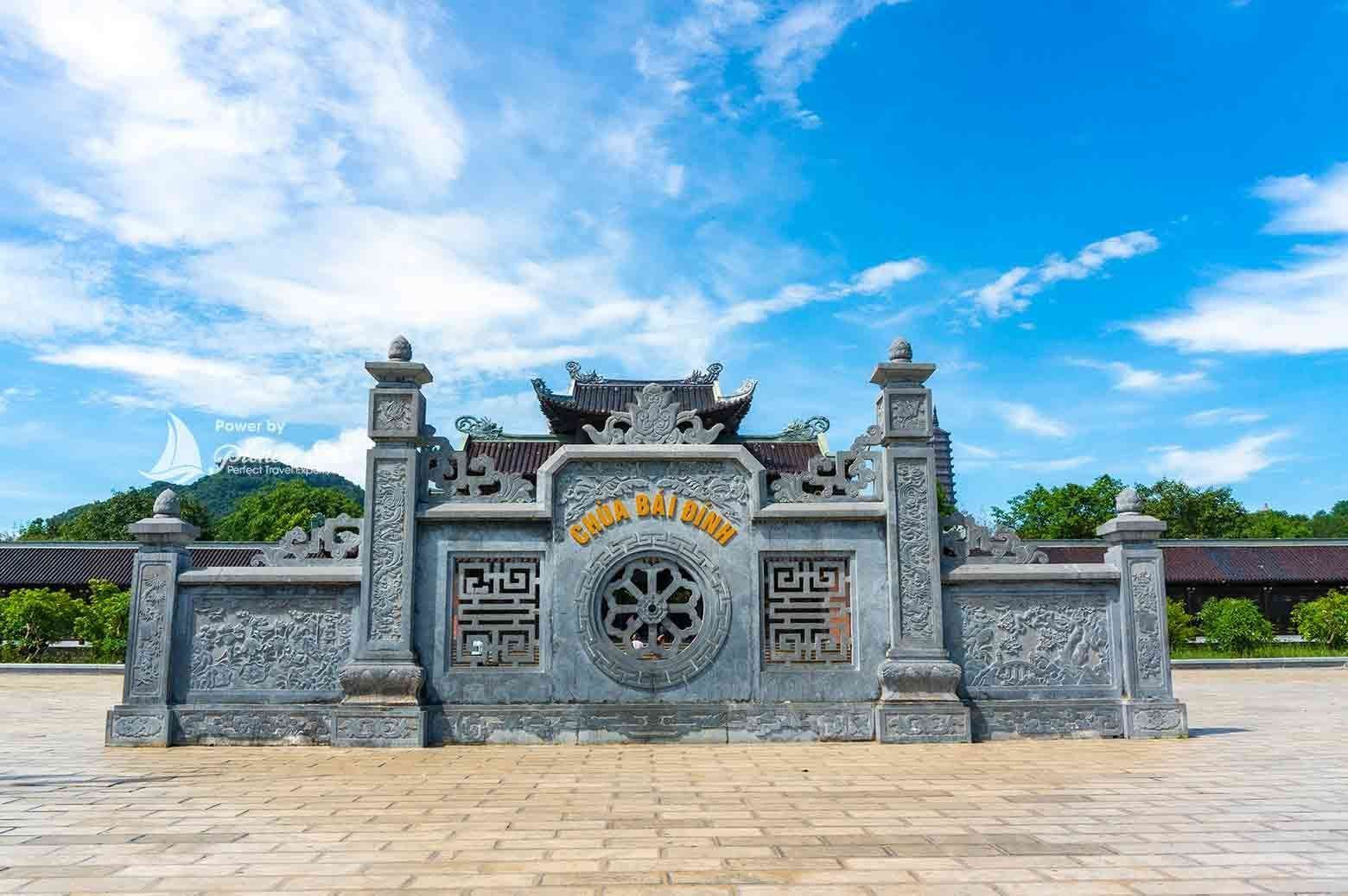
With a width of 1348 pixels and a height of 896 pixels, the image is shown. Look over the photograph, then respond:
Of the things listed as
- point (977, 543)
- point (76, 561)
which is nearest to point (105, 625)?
point (76, 561)

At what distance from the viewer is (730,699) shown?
7.68 meters

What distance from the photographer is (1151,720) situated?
768 cm

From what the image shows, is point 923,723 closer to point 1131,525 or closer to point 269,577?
point 1131,525

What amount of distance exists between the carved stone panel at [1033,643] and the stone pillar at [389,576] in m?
4.57

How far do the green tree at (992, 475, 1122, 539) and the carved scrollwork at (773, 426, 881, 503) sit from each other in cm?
2552

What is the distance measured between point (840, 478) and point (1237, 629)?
1636 cm

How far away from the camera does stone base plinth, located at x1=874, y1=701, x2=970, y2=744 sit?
7516 millimetres

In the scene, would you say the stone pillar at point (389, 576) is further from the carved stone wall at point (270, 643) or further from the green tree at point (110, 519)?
the green tree at point (110, 519)

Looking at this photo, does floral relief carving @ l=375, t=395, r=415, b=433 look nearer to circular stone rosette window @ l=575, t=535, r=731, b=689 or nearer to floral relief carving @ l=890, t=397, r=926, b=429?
circular stone rosette window @ l=575, t=535, r=731, b=689

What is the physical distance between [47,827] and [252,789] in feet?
A: 3.86

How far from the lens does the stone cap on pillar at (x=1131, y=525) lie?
7.92 metres

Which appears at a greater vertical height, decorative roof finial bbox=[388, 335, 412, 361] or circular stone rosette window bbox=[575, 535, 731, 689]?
decorative roof finial bbox=[388, 335, 412, 361]

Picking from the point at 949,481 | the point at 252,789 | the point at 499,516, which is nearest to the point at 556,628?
the point at 499,516

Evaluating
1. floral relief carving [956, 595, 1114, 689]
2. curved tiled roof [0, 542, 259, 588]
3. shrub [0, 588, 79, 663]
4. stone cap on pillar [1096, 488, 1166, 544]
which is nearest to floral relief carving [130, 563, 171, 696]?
floral relief carving [956, 595, 1114, 689]
